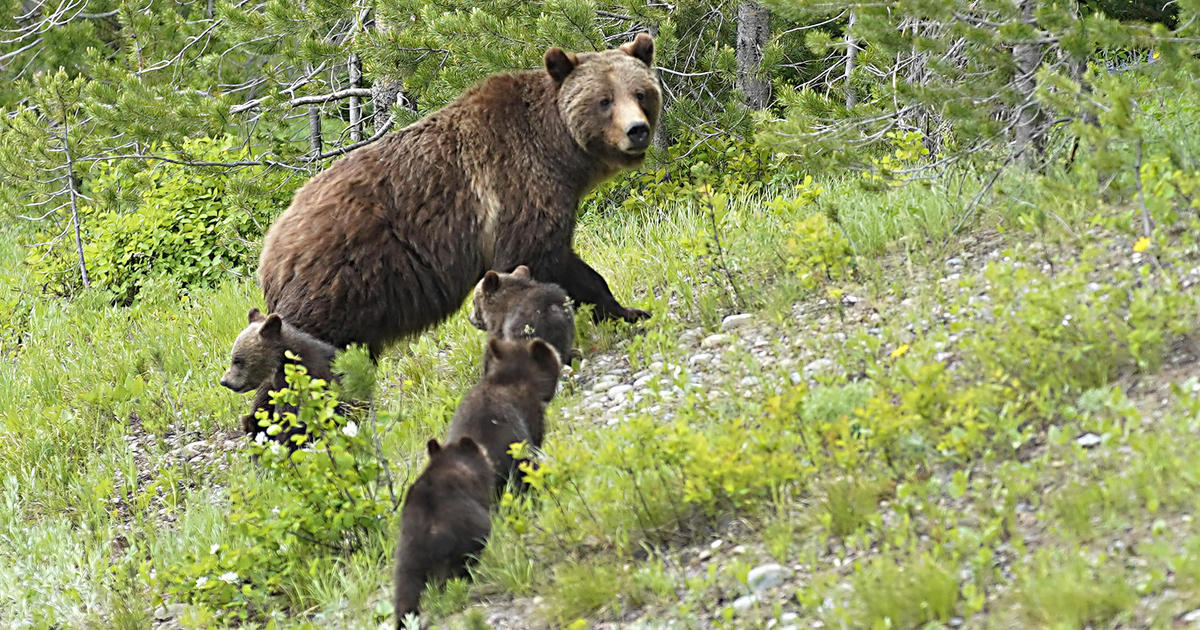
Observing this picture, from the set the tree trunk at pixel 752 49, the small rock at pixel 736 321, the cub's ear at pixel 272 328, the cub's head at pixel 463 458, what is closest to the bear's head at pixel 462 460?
the cub's head at pixel 463 458

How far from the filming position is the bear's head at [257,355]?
21.9 ft

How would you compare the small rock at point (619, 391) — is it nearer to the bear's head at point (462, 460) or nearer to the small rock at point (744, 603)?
the bear's head at point (462, 460)

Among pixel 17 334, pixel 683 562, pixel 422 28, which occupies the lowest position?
pixel 17 334

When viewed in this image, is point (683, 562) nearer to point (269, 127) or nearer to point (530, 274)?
point (530, 274)

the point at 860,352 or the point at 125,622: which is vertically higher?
the point at 860,352

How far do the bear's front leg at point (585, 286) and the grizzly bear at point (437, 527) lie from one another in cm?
253

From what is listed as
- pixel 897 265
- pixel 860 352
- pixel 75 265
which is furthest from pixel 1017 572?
pixel 75 265

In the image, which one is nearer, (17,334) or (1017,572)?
(1017,572)

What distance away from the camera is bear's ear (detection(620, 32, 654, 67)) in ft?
26.4

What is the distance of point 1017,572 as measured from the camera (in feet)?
12.2

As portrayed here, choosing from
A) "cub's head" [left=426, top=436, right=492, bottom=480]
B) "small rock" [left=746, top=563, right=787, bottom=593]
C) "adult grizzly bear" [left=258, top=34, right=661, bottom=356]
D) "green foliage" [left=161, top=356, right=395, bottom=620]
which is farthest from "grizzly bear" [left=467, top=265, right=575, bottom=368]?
"small rock" [left=746, top=563, right=787, bottom=593]

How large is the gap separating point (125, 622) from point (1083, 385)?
13.9 feet

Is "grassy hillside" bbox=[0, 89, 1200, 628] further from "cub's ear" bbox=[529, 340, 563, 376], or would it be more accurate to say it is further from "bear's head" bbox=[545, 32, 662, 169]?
"bear's head" bbox=[545, 32, 662, 169]

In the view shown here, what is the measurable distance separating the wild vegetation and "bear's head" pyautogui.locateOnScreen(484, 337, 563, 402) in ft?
0.96
